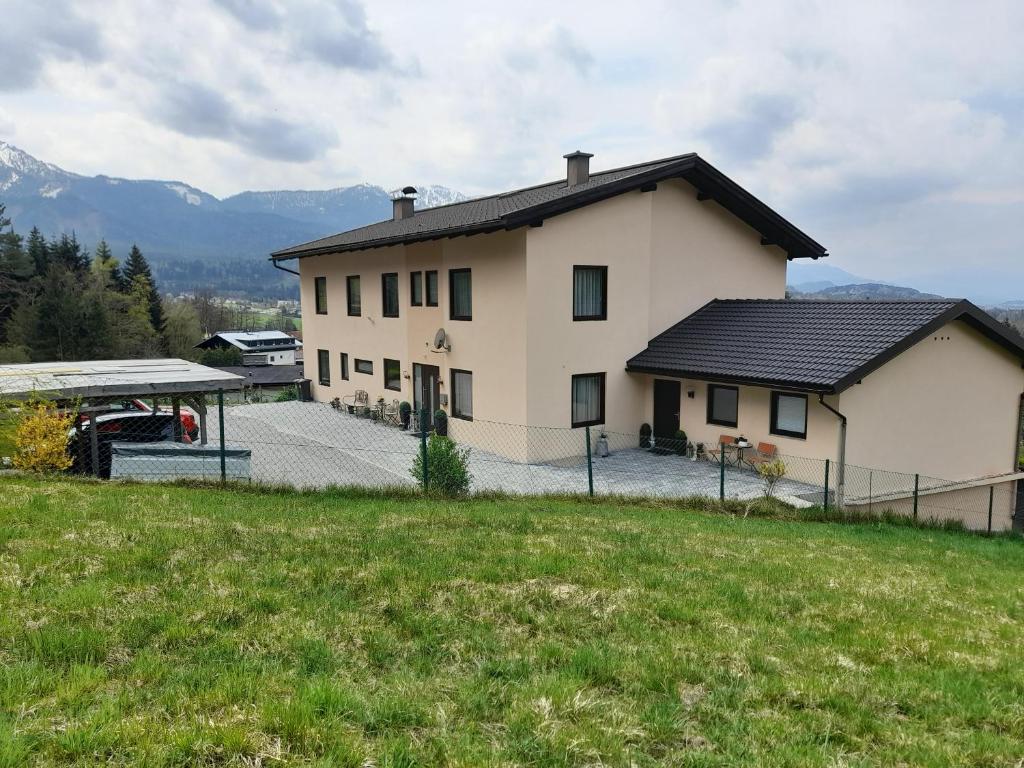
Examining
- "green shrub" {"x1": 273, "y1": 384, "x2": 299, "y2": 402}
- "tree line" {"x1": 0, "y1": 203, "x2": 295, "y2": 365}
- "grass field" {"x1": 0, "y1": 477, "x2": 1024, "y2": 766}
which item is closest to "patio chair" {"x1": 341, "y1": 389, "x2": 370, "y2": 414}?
"green shrub" {"x1": 273, "y1": 384, "x2": 299, "y2": 402}

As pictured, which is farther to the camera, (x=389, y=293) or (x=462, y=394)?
(x=389, y=293)

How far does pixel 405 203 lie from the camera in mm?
27141

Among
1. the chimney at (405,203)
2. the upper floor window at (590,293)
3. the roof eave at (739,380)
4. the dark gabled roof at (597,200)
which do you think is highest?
the chimney at (405,203)

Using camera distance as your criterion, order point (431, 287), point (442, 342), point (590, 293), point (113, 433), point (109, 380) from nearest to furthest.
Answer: point (109, 380) < point (113, 433) < point (590, 293) < point (442, 342) < point (431, 287)

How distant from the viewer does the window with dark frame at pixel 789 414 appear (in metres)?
15.1

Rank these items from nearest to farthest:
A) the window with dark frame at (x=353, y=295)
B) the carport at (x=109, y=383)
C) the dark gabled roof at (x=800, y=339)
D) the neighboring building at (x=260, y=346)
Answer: the carport at (x=109, y=383) → the dark gabled roof at (x=800, y=339) → the window with dark frame at (x=353, y=295) → the neighboring building at (x=260, y=346)

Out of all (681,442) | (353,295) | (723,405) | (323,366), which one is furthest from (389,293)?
(723,405)

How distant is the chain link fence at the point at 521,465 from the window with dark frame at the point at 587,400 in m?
0.37

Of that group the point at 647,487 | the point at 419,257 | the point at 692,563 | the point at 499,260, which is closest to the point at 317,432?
the point at 419,257

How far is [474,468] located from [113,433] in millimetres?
8028

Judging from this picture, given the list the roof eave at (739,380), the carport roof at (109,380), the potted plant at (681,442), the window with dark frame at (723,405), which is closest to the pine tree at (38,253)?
the carport roof at (109,380)

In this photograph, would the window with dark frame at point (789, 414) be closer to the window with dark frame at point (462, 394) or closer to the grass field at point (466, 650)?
the grass field at point (466, 650)

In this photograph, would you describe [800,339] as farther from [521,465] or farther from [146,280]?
[146,280]

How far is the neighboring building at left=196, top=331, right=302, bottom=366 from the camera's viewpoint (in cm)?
7979
